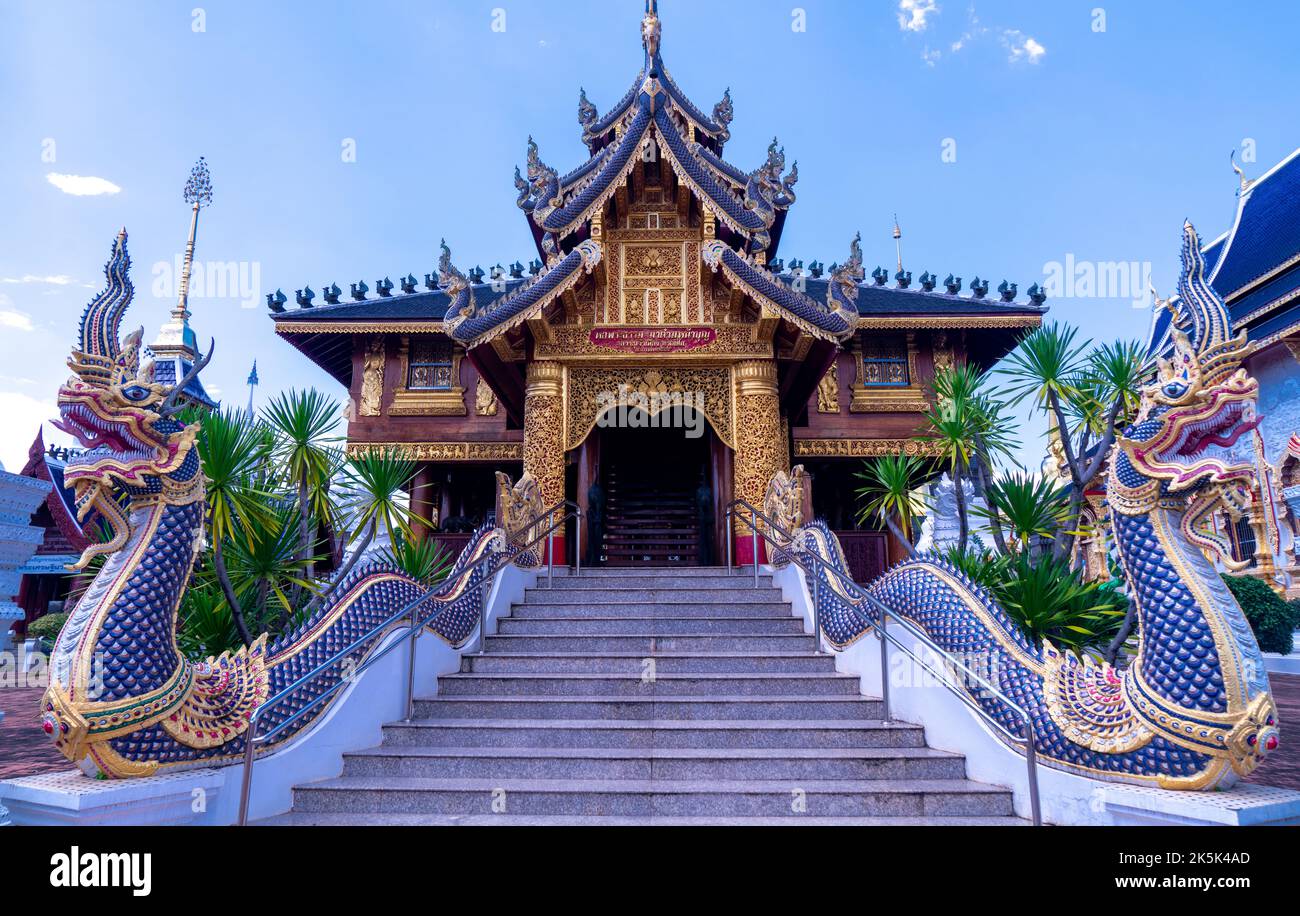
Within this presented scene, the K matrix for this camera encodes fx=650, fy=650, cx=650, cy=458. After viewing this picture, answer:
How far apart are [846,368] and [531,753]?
1081 centimetres

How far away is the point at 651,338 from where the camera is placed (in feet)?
30.8

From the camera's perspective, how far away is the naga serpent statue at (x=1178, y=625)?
3.11m

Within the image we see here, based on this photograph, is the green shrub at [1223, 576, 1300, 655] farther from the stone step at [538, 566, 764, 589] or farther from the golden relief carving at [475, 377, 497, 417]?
the golden relief carving at [475, 377, 497, 417]

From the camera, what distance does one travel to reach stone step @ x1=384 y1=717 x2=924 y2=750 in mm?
4555

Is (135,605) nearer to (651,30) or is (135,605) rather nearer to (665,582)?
(665,582)

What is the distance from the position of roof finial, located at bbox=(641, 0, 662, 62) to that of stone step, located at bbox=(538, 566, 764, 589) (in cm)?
1106

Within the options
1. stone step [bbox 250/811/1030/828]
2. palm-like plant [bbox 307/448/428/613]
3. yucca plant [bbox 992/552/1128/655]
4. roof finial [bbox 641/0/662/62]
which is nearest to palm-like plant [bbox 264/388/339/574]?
palm-like plant [bbox 307/448/428/613]

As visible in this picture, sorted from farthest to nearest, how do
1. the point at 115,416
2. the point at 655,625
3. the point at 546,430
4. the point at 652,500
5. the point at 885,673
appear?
the point at 652,500 < the point at 546,430 < the point at 655,625 < the point at 885,673 < the point at 115,416

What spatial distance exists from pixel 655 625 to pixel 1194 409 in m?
4.50

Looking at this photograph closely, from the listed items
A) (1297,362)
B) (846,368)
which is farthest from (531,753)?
(1297,362)

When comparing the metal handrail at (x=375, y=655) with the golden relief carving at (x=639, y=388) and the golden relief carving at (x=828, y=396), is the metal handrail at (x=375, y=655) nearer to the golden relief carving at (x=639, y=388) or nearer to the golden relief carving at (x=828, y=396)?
the golden relief carving at (x=639, y=388)

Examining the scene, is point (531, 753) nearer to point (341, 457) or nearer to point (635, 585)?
point (635, 585)

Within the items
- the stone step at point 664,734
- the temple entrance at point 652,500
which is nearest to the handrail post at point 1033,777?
the stone step at point 664,734

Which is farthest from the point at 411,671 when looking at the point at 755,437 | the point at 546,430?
the point at 755,437
